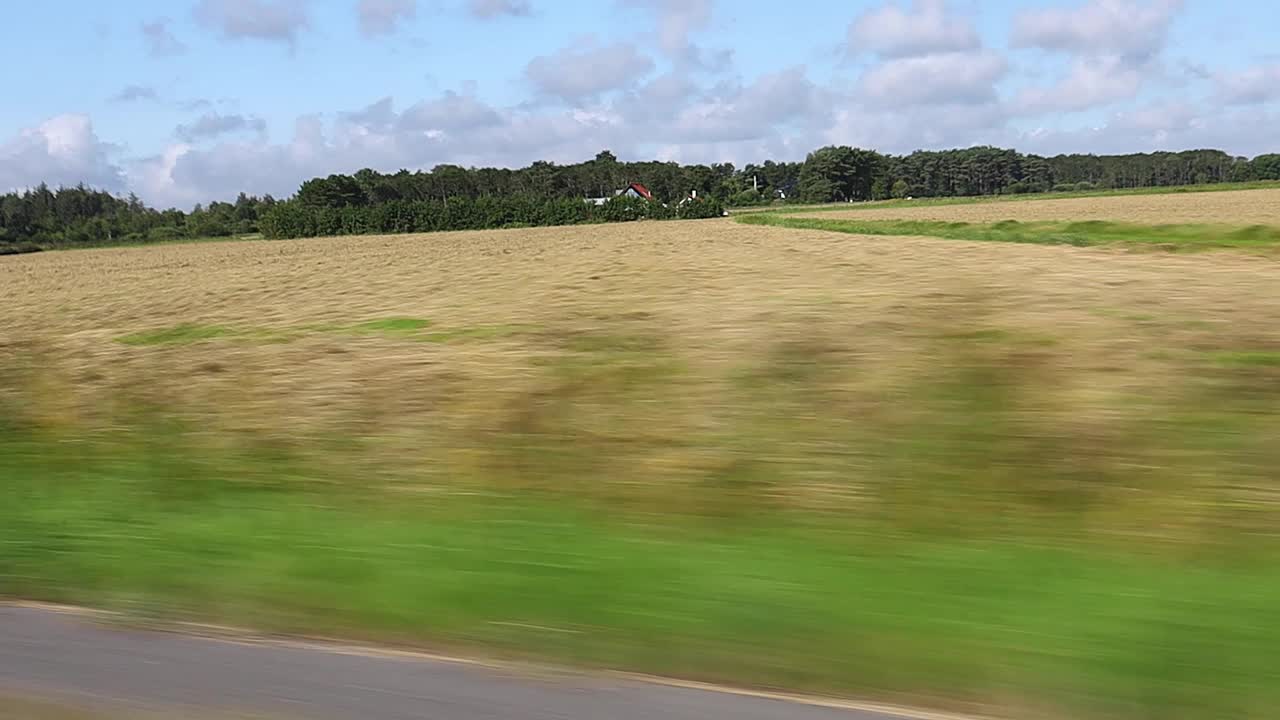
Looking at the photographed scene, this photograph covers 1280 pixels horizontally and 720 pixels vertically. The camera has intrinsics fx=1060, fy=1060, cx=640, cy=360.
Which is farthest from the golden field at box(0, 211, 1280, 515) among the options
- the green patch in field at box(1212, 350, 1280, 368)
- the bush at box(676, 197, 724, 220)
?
the bush at box(676, 197, 724, 220)

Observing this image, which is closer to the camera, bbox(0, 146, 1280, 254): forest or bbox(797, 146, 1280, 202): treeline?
bbox(0, 146, 1280, 254): forest

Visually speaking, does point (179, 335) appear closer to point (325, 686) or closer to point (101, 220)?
point (325, 686)

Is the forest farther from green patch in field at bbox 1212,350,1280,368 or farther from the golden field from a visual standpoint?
green patch in field at bbox 1212,350,1280,368

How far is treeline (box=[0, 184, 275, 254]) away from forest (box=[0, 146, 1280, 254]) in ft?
0.39

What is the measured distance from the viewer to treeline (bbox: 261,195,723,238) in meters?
98.1

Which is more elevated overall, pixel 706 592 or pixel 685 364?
pixel 685 364

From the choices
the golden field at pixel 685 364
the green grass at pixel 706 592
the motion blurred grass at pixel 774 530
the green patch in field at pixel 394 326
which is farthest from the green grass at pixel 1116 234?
the green grass at pixel 706 592

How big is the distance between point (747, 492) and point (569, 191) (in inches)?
5499

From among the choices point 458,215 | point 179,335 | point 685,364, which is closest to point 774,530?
point 685,364

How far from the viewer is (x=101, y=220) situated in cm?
10988

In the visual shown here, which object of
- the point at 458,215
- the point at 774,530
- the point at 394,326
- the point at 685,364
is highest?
the point at 458,215

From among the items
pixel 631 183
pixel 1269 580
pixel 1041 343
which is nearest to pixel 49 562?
pixel 1269 580

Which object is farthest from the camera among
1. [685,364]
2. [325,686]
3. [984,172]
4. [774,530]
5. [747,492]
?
[984,172]

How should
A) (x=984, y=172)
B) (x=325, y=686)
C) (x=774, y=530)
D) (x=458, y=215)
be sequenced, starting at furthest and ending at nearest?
(x=984, y=172) → (x=458, y=215) → (x=774, y=530) → (x=325, y=686)
